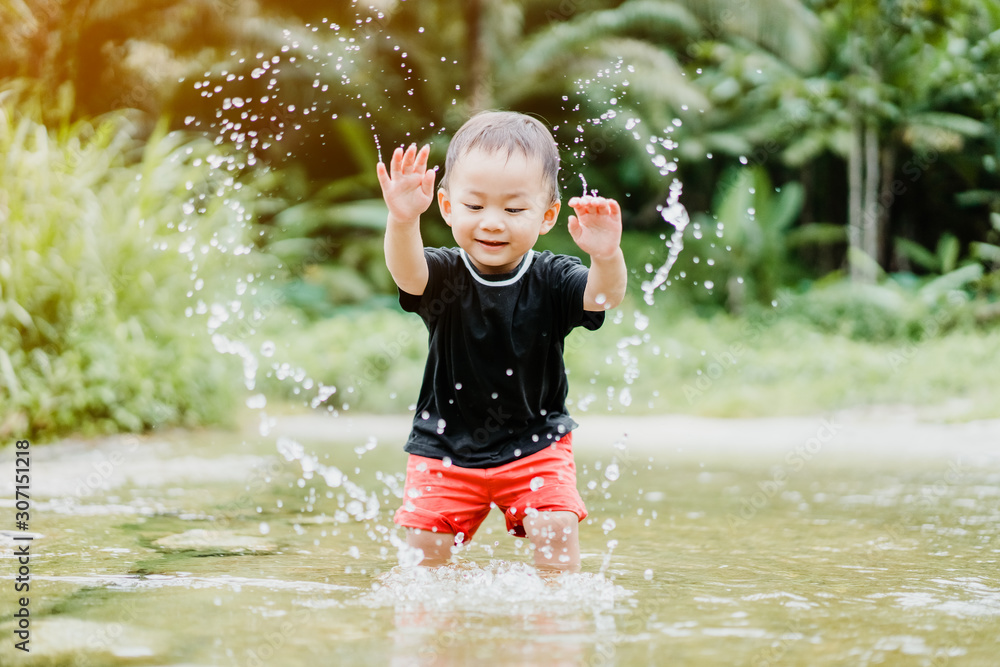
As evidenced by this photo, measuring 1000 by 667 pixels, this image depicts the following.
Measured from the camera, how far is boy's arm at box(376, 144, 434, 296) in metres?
2.35

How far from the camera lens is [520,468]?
2637 millimetres

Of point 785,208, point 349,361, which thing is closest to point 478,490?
point 349,361

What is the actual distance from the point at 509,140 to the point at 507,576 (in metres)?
1.09

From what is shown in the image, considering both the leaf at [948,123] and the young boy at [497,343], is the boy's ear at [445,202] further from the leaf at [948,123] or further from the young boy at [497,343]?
the leaf at [948,123]

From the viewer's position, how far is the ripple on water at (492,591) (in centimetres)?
208

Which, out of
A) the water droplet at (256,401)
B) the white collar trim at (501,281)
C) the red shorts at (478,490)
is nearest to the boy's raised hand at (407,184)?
the white collar trim at (501,281)

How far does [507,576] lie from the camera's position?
237 centimetres

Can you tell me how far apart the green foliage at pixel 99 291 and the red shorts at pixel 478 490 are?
106 inches

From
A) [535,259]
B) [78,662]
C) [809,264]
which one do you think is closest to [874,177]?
[809,264]

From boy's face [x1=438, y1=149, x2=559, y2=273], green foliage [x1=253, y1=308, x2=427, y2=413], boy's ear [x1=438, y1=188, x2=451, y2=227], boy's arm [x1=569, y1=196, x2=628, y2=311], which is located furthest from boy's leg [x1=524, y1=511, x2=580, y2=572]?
green foliage [x1=253, y1=308, x2=427, y2=413]

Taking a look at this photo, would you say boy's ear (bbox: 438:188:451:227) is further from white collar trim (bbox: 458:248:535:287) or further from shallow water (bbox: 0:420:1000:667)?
shallow water (bbox: 0:420:1000:667)

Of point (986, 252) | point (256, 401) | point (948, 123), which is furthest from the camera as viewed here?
point (948, 123)

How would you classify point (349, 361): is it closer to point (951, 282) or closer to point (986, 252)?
point (951, 282)

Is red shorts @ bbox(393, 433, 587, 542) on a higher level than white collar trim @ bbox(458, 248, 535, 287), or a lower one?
lower
